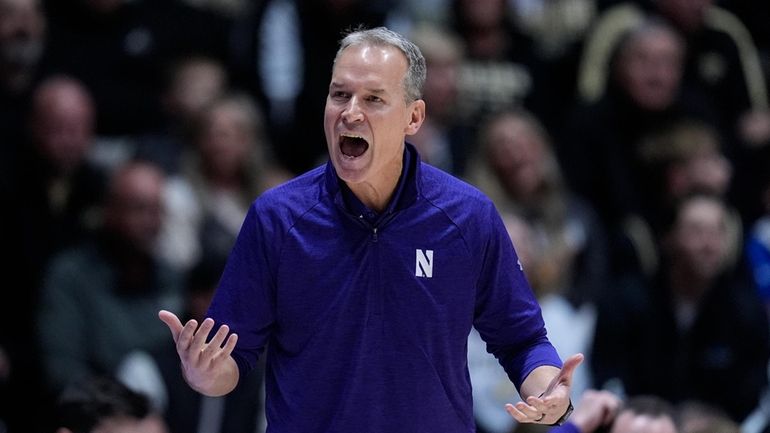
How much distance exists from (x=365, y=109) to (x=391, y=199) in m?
0.27

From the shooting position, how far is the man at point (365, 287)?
337 cm

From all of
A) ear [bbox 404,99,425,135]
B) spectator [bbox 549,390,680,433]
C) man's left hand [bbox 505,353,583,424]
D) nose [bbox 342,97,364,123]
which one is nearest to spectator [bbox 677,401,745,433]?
spectator [bbox 549,390,680,433]

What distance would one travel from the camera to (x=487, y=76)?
25.9 feet

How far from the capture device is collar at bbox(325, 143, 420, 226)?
347 centimetres

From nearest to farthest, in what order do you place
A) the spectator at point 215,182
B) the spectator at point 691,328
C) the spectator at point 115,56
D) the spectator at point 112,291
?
the spectator at point 112,291 < the spectator at point 215,182 < the spectator at point 691,328 < the spectator at point 115,56

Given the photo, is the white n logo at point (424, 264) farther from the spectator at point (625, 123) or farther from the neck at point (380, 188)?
the spectator at point (625, 123)

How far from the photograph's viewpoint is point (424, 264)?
344 cm

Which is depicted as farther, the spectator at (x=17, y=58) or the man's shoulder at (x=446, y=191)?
the spectator at (x=17, y=58)

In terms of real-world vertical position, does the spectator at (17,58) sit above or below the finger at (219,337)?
above

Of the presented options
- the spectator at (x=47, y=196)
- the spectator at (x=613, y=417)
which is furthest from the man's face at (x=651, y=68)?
the spectator at (x=613, y=417)

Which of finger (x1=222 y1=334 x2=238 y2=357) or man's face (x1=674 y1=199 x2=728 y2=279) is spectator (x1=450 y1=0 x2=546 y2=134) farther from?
finger (x1=222 y1=334 x2=238 y2=357)

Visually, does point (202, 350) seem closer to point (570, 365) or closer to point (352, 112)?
point (352, 112)

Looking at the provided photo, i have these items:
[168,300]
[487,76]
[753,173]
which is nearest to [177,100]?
[168,300]

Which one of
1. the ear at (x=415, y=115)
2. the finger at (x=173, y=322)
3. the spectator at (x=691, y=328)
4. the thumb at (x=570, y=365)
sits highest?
the ear at (x=415, y=115)
